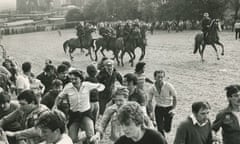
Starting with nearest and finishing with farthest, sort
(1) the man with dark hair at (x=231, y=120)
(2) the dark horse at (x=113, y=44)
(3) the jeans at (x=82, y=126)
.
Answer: (1) the man with dark hair at (x=231, y=120)
(3) the jeans at (x=82, y=126)
(2) the dark horse at (x=113, y=44)

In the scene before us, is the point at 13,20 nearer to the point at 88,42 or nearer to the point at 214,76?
the point at 88,42

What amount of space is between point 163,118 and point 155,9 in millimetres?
52369

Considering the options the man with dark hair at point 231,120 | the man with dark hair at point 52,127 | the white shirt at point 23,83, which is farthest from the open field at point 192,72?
the man with dark hair at point 52,127

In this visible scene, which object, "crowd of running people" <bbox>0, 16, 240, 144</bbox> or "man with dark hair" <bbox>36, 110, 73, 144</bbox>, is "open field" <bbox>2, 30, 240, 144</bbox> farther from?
"man with dark hair" <bbox>36, 110, 73, 144</bbox>

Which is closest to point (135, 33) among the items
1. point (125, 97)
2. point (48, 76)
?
point (48, 76)

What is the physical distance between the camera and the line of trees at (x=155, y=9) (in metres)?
50.6

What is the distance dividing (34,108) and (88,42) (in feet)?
61.7

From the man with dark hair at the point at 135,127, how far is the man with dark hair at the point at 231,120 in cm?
163

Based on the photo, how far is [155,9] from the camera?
194ft

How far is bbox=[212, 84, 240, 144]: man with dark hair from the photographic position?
17.3ft

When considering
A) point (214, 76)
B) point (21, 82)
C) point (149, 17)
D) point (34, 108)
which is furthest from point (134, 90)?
point (149, 17)

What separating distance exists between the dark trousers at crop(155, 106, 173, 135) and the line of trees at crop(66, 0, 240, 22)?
42.0 metres

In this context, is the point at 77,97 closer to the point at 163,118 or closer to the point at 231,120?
the point at 163,118

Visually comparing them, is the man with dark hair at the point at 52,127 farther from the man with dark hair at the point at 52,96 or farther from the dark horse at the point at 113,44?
the dark horse at the point at 113,44
